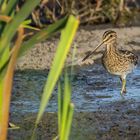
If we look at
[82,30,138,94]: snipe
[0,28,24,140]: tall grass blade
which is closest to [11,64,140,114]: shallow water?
[82,30,138,94]: snipe

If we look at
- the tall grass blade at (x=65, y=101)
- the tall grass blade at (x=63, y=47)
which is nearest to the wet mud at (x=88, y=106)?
the tall grass blade at (x=65, y=101)

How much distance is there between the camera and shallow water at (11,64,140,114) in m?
6.79

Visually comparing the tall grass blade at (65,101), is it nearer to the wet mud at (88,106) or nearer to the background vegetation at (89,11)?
the wet mud at (88,106)

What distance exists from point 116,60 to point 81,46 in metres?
1.93

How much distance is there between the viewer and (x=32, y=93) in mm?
7383

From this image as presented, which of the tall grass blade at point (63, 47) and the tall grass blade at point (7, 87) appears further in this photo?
the tall grass blade at point (7, 87)

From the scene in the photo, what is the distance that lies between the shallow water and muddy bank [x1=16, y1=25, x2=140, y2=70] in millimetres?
→ 369

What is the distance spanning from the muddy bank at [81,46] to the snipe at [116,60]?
956 mm

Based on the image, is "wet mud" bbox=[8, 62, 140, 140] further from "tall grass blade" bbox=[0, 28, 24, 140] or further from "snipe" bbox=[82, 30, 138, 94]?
"tall grass blade" bbox=[0, 28, 24, 140]

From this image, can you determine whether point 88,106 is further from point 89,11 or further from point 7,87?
point 89,11

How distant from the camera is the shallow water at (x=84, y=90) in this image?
267 inches

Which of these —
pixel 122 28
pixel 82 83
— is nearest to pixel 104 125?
pixel 82 83

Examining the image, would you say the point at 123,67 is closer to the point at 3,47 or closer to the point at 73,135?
the point at 73,135

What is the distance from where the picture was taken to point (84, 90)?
24.9 feet
